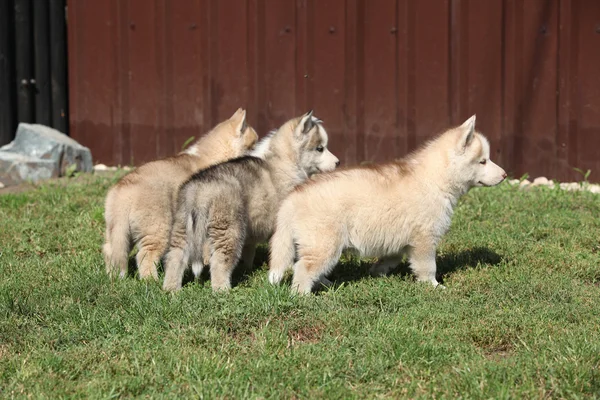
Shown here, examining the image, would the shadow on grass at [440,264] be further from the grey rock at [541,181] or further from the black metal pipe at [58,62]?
the black metal pipe at [58,62]

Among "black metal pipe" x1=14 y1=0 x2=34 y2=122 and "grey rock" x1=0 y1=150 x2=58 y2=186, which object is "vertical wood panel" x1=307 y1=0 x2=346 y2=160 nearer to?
"grey rock" x1=0 y1=150 x2=58 y2=186

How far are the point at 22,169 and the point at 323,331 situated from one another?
652 cm

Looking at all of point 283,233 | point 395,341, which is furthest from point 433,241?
point 395,341

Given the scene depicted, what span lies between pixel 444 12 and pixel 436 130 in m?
1.43

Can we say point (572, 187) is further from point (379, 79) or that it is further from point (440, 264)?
point (440, 264)

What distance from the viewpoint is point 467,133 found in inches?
280

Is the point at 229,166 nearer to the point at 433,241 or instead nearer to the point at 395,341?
the point at 433,241

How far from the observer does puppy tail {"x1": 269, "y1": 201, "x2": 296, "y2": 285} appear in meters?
6.75

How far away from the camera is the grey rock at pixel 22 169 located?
11.0 meters

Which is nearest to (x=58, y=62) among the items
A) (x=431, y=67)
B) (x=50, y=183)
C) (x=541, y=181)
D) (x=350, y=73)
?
(x=50, y=183)

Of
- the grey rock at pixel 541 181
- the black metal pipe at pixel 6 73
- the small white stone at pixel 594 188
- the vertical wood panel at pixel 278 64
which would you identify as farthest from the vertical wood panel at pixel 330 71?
the black metal pipe at pixel 6 73

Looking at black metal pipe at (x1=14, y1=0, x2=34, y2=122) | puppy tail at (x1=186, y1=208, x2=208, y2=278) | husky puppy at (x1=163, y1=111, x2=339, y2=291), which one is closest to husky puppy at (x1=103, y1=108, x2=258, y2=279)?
husky puppy at (x1=163, y1=111, x2=339, y2=291)

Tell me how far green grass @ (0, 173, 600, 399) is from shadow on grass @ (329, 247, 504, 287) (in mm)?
17

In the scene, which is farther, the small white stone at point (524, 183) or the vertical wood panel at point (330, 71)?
the vertical wood panel at point (330, 71)
